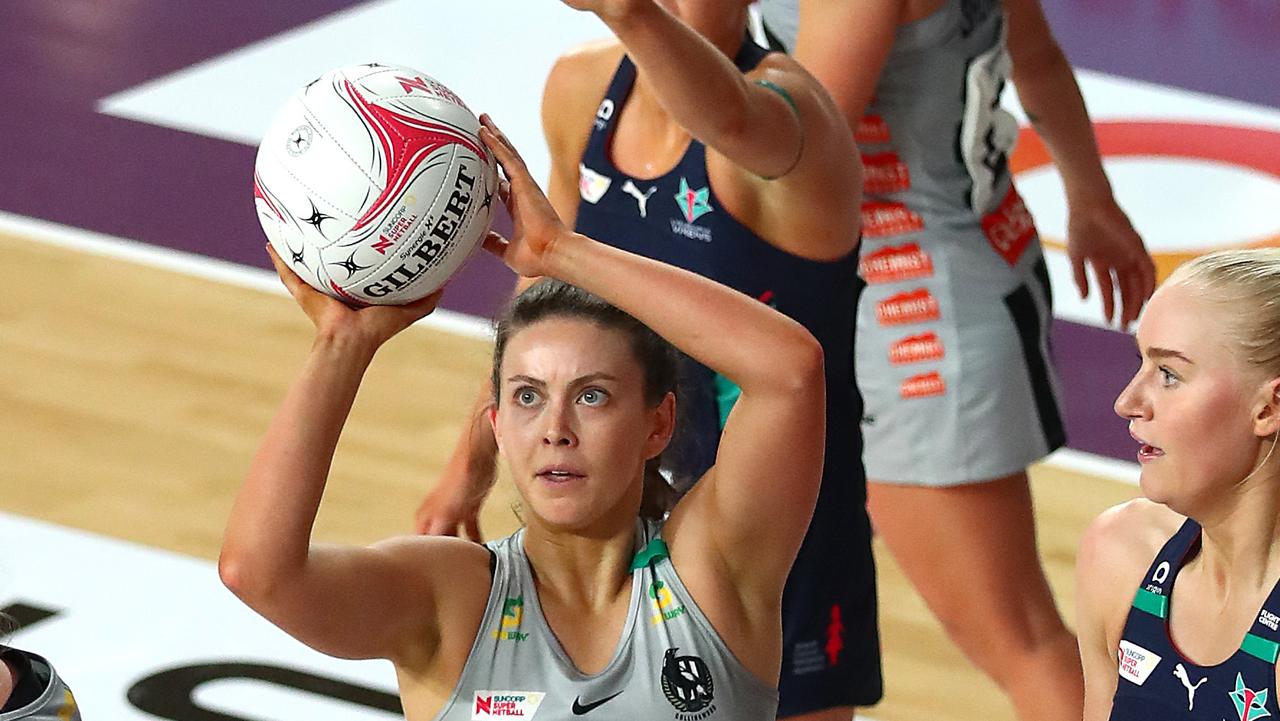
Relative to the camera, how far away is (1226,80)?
916cm

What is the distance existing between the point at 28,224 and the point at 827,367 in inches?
182

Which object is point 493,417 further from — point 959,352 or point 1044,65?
point 1044,65

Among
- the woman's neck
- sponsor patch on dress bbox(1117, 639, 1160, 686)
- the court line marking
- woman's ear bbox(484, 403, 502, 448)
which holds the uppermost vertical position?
the court line marking

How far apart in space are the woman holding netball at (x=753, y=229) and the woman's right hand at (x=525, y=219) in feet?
1.40

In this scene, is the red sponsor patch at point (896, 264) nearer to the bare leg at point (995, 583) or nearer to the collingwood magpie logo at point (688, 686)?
the bare leg at point (995, 583)

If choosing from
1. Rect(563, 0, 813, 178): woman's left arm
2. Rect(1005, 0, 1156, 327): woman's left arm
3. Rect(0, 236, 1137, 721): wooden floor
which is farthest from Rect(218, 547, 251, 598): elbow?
Rect(0, 236, 1137, 721): wooden floor

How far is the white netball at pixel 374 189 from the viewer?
270 cm

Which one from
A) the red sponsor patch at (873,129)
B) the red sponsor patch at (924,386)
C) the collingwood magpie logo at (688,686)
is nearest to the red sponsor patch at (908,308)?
the red sponsor patch at (924,386)

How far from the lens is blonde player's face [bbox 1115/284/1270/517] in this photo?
2701 millimetres

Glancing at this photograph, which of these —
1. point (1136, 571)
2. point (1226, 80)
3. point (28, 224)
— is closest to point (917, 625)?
point (1136, 571)

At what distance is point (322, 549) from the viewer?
2754 millimetres

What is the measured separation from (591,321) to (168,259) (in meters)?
4.61

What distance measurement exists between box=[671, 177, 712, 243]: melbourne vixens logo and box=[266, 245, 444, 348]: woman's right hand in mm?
771

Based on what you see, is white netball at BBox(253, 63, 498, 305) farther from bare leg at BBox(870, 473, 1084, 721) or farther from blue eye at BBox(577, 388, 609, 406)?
bare leg at BBox(870, 473, 1084, 721)
